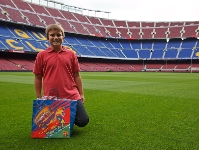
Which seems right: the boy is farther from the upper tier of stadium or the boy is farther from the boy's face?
the upper tier of stadium

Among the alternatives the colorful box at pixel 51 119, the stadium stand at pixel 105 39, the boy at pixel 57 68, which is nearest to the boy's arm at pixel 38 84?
the boy at pixel 57 68

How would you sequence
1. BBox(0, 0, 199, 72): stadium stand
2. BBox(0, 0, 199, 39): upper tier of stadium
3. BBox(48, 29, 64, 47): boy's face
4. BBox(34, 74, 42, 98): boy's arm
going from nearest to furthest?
BBox(48, 29, 64, 47): boy's face → BBox(34, 74, 42, 98): boy's arm → BBox(0, 0, 199, 72): stadium stand → BBox(0, 0, 199, 39): upper tier of stadium

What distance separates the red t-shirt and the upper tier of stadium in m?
53.2

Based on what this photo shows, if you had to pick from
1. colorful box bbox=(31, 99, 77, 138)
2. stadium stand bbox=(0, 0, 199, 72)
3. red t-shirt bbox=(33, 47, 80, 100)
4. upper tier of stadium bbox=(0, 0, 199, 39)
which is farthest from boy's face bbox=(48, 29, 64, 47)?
upper tier of stadium bbox=(0, 0, 199, 39)

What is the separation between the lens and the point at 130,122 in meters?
4.59

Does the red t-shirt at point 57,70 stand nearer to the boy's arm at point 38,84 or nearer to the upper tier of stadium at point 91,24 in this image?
the boy's arm at point 38,84

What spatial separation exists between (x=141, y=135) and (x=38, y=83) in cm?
205

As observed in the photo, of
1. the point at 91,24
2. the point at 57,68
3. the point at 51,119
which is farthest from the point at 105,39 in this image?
the point at 51,119

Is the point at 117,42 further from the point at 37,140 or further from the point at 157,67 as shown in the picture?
the point at 37,140

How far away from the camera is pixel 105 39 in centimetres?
7306

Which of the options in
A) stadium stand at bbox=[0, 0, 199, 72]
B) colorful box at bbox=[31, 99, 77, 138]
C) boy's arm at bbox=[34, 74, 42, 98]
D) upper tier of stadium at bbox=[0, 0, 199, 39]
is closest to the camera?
colorful box at bbox=[31, 99, 77, 138]

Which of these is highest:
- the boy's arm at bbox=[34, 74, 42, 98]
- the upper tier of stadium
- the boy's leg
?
the upper tier of stadium

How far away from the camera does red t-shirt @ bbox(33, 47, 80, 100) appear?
12.9ft

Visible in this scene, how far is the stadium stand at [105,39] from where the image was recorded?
52841 mm
